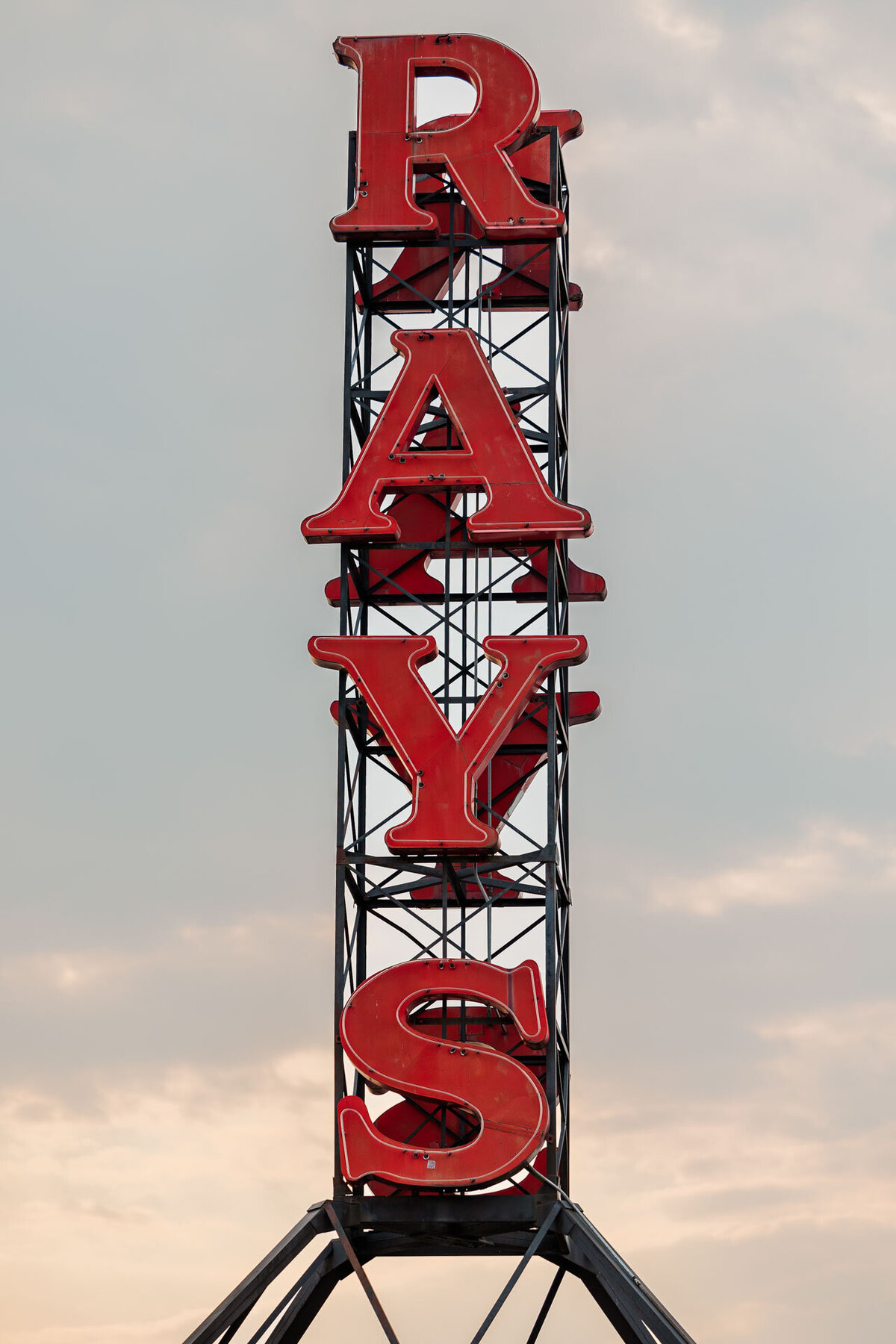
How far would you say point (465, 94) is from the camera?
1336 inches

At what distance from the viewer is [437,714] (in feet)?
101

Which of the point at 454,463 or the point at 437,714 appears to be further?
the point at 454,463

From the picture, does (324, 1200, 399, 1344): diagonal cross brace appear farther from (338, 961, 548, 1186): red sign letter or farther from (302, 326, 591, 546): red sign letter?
(302, 326, 591, 546): red sign letter

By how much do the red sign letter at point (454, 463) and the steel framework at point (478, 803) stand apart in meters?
0.50

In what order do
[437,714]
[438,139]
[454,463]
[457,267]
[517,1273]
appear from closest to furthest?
1. [517,1273]
2. [437,714]
3. [454,463]
4. [438,139]
5. [457,267]

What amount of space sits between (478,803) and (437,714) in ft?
5.52

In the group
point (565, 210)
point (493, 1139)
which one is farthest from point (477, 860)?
point (565, 210)

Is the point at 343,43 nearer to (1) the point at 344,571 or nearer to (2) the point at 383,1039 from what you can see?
(1) the point at 344,571

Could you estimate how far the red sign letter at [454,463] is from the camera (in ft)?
104

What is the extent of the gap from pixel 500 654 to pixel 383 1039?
17.3 feet

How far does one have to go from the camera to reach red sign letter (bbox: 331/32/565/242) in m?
33.0

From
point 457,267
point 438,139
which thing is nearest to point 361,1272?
point 457,267

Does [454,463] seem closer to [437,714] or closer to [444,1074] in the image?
[437,714]

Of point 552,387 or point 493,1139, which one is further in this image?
point 552,387
